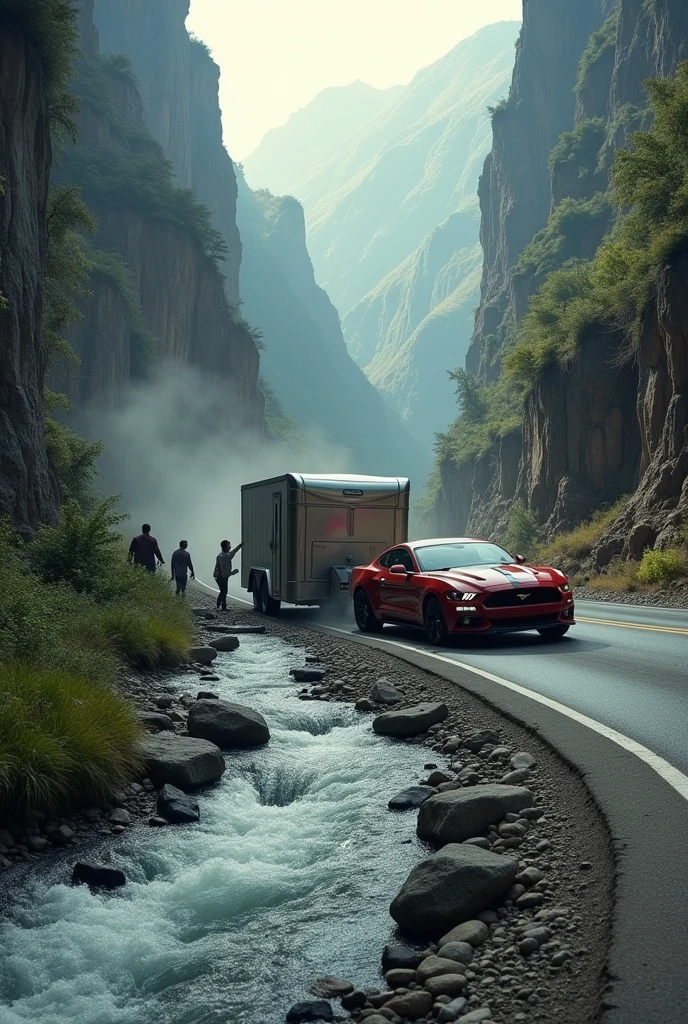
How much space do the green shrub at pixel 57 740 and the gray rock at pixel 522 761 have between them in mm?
2943

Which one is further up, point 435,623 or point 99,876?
point 435,623

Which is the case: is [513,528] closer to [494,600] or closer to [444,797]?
[494,600]

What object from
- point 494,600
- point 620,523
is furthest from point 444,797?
point 620,523

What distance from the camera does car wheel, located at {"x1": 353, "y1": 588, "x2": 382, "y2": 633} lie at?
17734 millimetres

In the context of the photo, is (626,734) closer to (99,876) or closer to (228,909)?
(228,909)

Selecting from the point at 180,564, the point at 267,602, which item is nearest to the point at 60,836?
the point at 267,602

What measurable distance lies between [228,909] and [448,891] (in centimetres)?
142

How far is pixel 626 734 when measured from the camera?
7.93 m

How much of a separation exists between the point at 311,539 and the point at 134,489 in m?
51.1

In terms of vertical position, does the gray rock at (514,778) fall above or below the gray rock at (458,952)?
above

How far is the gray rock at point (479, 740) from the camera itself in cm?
824

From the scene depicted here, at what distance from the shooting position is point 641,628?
16.4 metres

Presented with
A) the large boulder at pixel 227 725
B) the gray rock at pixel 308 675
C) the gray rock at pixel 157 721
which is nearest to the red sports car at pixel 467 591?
the gray rock at pixel 308 675

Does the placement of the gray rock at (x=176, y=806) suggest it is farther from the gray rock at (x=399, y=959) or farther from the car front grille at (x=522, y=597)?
the car front grille at (x=522, y=597)
